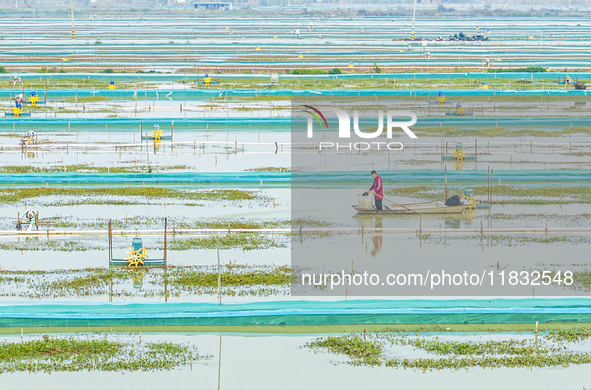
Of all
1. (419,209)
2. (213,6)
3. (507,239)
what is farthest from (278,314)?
(213,6)

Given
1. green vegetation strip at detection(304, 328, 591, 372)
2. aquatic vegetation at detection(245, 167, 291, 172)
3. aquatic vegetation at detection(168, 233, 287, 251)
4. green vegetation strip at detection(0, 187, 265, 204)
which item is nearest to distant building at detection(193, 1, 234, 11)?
aquatic vegetation at detection(245, 167, 291, 172)

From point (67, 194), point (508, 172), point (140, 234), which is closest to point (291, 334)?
point (140, 234)

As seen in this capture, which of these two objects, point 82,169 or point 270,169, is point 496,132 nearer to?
point 270,169

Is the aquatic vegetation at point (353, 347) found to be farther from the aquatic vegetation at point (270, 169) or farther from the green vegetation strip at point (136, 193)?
the aquatic vegetation at point (270, 169)

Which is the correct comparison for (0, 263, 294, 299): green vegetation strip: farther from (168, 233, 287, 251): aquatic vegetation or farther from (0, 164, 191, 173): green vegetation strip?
(0, 164, 191, 173): green vegetation strip

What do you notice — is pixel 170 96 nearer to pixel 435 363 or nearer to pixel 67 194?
pixel 67 194

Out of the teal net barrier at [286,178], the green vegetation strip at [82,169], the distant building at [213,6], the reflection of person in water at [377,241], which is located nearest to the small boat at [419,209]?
the reflection of person in water at [377,241]
